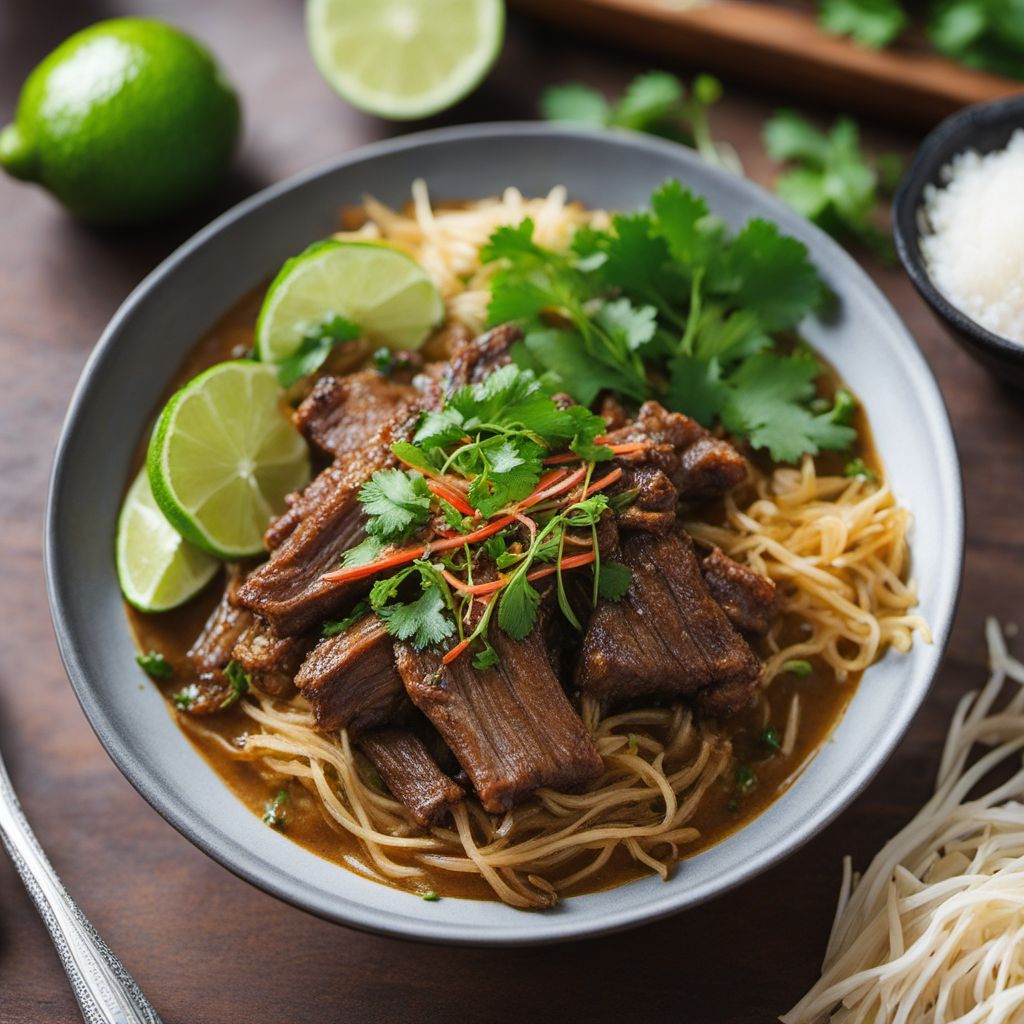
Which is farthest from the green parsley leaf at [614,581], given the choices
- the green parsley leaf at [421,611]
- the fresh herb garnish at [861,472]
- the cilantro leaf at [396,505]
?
the fresh herb garnish at [861,472]

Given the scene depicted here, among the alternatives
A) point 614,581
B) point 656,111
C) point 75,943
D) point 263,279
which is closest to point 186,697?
point 75,943

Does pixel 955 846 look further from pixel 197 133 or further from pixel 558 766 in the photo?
pixel 197 133

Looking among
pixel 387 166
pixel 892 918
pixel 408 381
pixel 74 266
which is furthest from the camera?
pixel 74 266

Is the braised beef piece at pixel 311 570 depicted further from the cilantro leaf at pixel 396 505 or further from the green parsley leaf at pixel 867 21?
the green parsley leaf at pixel 867 21

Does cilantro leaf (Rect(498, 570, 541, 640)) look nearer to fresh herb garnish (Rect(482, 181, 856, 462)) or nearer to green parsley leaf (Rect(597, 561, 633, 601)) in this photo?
green parsley leaf (Rect(597, 561, 633, 601))

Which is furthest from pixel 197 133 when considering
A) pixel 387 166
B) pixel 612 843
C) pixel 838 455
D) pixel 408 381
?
pixel 612 843

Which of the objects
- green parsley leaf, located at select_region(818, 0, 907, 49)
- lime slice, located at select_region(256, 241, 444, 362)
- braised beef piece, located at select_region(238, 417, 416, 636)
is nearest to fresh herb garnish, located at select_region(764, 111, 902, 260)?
green parsley leaf, located at select_region(818, 0, 907, 49)
